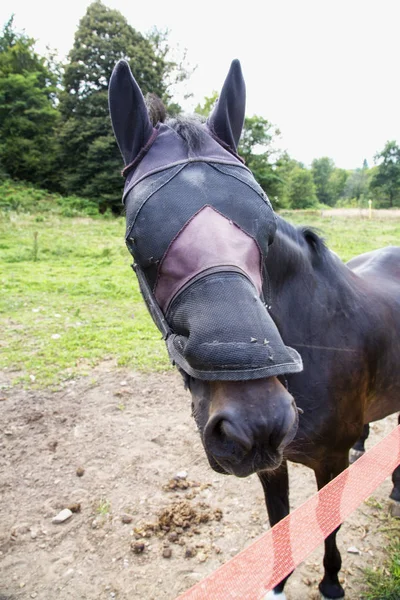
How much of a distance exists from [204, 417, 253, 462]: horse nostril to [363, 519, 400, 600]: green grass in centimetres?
212

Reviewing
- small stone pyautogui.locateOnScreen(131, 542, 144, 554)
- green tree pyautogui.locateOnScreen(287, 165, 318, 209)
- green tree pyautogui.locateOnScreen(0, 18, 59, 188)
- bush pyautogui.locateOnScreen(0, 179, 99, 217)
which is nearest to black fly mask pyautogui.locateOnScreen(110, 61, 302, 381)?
small stone pyautogui.locateOnScreen(131, 542, 144, 554)

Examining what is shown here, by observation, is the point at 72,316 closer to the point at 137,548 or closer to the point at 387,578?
the point at 137,548

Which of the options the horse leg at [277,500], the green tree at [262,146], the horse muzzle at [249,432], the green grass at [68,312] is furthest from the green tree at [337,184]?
the horse muzzle at [249,432]

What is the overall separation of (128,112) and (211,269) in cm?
95

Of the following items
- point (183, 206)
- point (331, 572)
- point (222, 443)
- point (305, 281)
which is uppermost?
point (183, 206)

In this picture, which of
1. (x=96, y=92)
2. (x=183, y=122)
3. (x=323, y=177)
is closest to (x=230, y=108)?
(x=183, y=122)

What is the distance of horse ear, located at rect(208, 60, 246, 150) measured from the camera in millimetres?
1908

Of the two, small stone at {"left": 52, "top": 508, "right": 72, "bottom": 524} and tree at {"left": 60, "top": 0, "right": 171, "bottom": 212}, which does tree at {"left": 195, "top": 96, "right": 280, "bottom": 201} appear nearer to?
tree at {"left": 60, "top": 0, "right": 171, "bottom": 212}

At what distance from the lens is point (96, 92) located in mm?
27531

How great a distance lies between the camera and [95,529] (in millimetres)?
3086

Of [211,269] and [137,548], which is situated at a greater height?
[211,269]

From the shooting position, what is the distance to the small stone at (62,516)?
315cm

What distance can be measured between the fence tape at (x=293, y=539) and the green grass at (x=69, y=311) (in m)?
1.29

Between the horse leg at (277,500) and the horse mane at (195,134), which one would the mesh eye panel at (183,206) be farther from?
the horse leg at (277,500)
